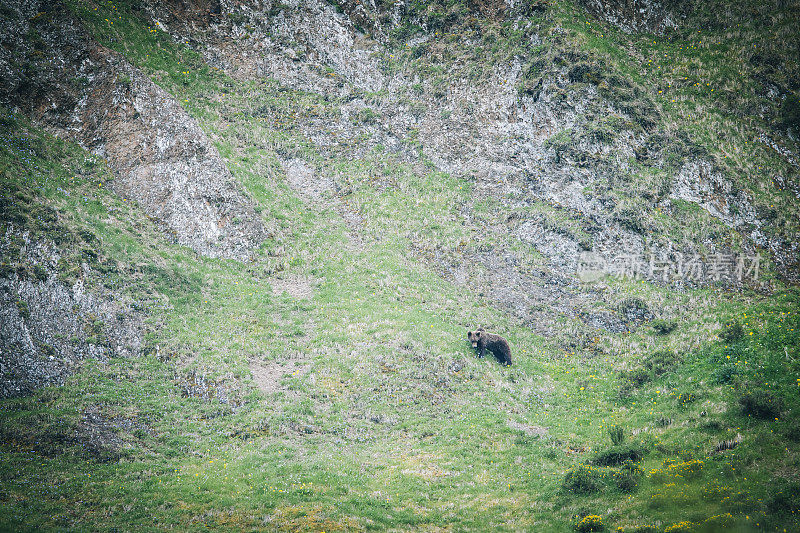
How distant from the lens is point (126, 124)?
1268 inches

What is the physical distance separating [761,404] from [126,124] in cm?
4143

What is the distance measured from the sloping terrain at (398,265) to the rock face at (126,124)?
208mm

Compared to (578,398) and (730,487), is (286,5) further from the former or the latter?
(730,487)

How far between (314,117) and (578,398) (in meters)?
33.6

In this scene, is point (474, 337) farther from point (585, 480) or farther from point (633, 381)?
point (585, 480)

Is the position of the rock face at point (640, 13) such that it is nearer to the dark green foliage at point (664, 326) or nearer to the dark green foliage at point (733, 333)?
the dark green foliage at point (664, 326)

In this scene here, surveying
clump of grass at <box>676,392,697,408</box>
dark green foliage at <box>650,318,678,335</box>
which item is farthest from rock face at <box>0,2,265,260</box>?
dark green foliage at <box>650,318,678,335</box>

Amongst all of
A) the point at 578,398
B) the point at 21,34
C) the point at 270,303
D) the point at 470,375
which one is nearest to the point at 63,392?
the point at 270,303

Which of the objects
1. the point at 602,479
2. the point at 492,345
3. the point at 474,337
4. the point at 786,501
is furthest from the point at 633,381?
the point at 786,501

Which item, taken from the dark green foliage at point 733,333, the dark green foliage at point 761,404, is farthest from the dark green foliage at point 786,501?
the dark green foliage at point 733,333

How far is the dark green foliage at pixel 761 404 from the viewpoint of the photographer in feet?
50.2

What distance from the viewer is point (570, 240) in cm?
3259

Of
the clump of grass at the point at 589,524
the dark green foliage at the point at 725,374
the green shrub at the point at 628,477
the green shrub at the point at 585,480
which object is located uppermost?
the dark green foliage at the point at 725,374

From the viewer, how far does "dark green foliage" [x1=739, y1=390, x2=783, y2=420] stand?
15305 millimetres
